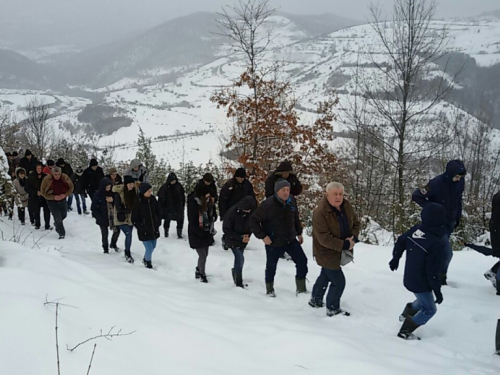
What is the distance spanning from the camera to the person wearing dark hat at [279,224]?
529 centimetres

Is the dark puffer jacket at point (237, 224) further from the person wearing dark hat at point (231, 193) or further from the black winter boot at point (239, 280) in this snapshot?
the person wearing dark hat at point (231, 193)

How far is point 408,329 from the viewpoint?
4270 millimetres

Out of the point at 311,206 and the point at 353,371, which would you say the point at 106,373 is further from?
the point at 311,206

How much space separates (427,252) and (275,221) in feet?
6.88

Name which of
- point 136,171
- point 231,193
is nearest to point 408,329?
point 231,193

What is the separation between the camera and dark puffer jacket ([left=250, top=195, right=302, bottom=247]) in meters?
5.33

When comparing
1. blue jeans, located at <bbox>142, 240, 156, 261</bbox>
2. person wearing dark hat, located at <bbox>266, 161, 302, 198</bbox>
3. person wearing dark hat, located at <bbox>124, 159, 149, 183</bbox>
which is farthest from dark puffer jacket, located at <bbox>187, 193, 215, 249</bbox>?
person wearing dark hat, located at <bbox>124, 159, 149, 183</bbox>

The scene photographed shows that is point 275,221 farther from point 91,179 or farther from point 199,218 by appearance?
point 91,179

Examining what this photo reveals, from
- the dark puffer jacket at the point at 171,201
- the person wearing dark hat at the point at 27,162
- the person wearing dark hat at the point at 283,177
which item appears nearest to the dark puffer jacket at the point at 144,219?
the dark puffer jacket at the point at 171,201

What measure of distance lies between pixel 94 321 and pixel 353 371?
2445 millimetres

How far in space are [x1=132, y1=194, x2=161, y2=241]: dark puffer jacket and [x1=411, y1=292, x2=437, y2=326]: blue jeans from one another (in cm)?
470

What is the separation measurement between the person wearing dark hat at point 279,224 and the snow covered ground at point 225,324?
81 cm

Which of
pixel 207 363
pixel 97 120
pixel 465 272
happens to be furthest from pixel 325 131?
pixel 97 120

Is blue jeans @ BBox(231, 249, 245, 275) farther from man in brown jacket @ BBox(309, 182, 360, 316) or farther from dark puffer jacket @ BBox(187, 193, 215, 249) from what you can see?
man in brown jacket @ BBox(309, 182, 360, 316)
